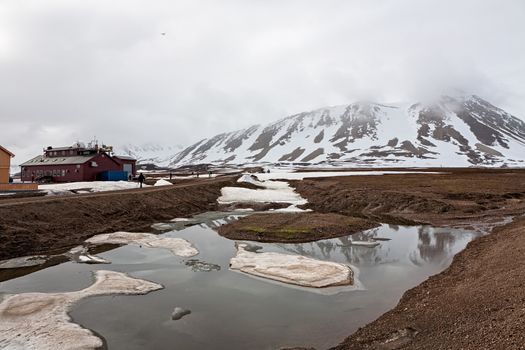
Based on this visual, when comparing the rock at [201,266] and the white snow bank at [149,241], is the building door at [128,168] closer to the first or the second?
the white snow bank at [149,241]

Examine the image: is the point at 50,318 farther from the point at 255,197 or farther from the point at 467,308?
the point at 255,197

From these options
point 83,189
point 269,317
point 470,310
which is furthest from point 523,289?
point 83,189

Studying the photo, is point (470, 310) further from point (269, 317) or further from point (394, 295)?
point (269, 317)

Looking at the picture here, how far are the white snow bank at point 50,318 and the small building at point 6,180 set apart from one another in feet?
132

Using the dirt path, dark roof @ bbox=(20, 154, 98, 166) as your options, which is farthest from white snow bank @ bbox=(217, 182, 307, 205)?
dark roof @ bbox=(20, 154, 98, 166)

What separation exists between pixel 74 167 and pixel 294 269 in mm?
70618

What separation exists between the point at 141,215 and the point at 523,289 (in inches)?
1577

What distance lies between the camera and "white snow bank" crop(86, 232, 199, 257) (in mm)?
31572

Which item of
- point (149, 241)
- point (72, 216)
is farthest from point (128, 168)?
point (149, 241)

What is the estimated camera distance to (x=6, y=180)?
58531 mm

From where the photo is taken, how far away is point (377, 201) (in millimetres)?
56594

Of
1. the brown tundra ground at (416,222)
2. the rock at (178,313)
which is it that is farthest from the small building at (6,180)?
the rock at (178,313)

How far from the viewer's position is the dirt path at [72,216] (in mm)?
31641

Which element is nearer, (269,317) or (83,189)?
(269,317)
